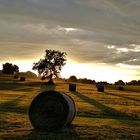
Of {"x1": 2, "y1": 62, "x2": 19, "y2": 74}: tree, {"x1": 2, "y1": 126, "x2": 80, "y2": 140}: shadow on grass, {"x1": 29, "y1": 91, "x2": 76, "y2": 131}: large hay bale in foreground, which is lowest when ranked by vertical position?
{"x1": 2, "y1": 126, "x2": 80, "y2": 140}: shadow on grass

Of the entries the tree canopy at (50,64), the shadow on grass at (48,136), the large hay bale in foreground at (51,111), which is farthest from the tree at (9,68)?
the shadow on grass at (48,136)

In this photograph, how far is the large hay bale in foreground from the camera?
22.2m

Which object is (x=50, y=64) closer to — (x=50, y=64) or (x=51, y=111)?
(x=50, y=64)

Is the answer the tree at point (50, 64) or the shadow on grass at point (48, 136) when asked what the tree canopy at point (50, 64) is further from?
the shadow on grass at point (48, 136)

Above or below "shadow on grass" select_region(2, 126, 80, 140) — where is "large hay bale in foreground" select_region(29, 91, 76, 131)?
above

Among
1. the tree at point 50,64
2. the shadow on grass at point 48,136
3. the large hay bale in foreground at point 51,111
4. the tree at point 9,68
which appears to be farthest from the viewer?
the tree at point 9,68

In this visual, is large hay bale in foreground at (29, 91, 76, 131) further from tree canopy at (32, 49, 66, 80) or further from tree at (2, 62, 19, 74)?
tree at (2, 62, 19, 74)

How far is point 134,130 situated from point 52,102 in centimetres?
476

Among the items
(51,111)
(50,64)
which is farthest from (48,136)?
(50,64)

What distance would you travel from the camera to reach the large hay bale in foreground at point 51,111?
22.2 meters

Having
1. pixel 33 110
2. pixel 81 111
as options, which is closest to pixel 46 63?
pixel 81 111

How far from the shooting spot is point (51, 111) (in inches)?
907

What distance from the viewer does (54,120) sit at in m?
22.1

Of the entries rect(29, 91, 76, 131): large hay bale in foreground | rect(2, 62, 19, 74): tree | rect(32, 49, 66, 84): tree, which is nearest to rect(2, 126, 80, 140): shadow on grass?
rect(29, 91, 76, 131): large hay bale in foreground
